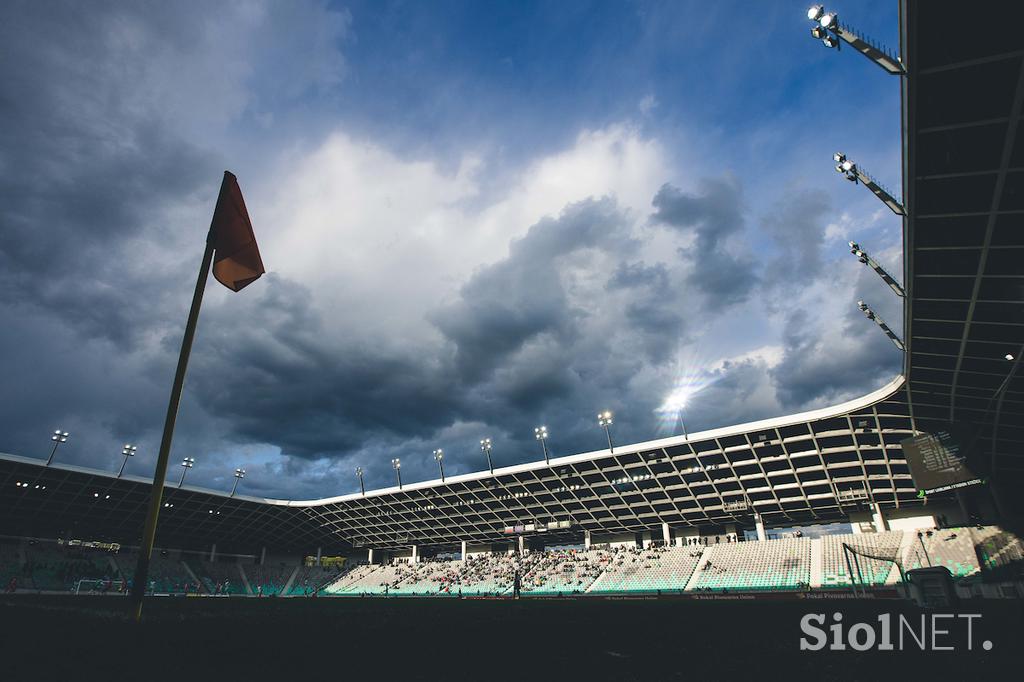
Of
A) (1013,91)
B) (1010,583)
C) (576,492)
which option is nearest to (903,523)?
(1010,583)

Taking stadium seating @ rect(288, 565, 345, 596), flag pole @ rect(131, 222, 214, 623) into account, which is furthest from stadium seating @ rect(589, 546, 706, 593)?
flag pole @ rect(131, 222, 214, 623)

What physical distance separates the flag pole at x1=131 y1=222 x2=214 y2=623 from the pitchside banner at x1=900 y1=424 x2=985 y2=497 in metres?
41.6

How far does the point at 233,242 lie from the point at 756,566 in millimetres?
65012

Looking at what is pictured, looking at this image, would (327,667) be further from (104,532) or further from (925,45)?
(104,532)

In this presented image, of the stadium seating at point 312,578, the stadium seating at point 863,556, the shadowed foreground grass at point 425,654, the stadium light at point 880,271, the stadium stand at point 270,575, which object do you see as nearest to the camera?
the shadowed foreground grass at point 425,654

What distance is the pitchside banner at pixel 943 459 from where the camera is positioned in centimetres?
3052

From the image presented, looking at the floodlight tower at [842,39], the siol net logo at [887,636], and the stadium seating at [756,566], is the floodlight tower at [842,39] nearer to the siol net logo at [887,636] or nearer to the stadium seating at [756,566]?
the siol net logo at [887,636]

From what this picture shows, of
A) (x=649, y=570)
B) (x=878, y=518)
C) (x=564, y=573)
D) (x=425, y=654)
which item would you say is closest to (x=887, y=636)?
(x=425, y=654)

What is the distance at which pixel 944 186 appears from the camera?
62.3 feet

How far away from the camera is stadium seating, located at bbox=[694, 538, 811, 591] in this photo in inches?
2064

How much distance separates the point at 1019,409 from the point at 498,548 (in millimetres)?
75367

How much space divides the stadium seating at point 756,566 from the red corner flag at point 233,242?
59.3m

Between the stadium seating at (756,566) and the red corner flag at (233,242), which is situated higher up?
the red corner flag at (233,242)

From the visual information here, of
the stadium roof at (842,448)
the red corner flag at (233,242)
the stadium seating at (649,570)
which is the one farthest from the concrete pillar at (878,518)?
the red corner flag at (233,242)
